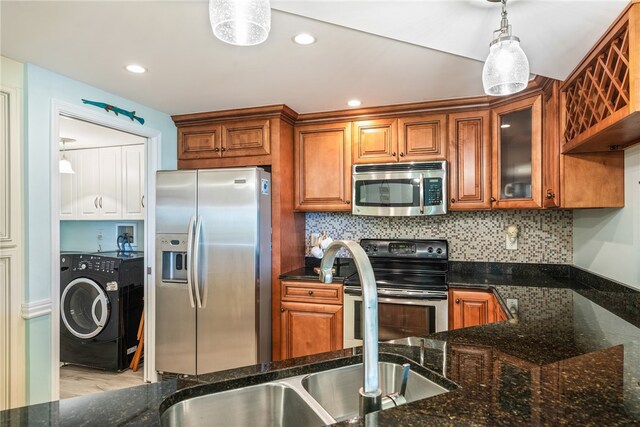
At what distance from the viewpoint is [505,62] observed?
1.13 m

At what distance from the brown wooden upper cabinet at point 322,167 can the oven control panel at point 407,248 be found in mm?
420

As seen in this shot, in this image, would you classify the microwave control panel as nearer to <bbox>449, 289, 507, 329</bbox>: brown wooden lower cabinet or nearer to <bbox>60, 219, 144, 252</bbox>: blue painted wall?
<bbox>449, 289, 507, 329</bbox>: brown wooden lower cabinet

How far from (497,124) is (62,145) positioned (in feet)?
14.2

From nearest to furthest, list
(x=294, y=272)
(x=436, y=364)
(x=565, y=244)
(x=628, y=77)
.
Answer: (x=436, y=364)
(x=628, y=77)
(x=565, y=244)
(x=294, y=272)

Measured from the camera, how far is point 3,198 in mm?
2102

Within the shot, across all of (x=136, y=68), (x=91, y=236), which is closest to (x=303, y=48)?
(x=136, y=68)

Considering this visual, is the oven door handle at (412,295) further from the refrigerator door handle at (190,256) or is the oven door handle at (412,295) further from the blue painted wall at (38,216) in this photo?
the blue painted wall at (38,216)

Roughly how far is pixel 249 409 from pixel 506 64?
1243 mm

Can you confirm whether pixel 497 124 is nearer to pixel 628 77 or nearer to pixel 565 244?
pixel 565 244

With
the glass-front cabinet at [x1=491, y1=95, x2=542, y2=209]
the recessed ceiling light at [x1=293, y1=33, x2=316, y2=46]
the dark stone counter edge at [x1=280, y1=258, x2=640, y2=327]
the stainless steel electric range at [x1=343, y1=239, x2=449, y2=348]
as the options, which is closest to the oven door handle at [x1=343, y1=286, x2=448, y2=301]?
the stainless steel electric range at [x1=343, y1=239, x2=449, y2=348]

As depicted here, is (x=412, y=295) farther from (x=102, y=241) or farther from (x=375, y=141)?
(x=102, y=241)

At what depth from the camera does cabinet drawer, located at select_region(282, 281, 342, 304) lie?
289 centimetres

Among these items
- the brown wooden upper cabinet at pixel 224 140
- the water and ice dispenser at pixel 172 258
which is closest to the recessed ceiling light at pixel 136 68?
the brown wooden upper cabinet at pixel 224 140

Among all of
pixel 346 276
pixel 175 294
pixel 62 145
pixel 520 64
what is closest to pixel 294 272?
pixel 346 276
